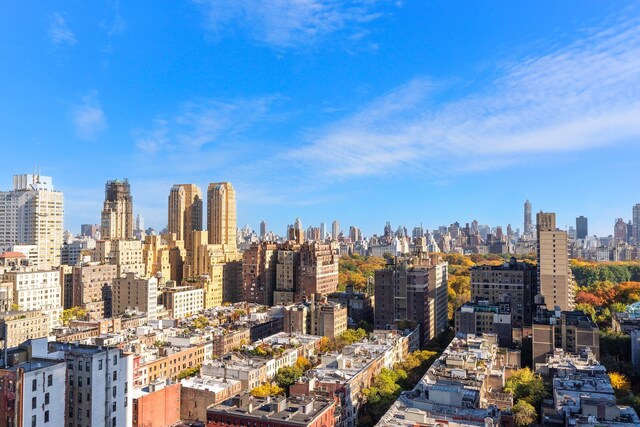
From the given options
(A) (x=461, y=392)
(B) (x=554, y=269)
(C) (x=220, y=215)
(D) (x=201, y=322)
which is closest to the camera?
(A) (x=461, y=392)

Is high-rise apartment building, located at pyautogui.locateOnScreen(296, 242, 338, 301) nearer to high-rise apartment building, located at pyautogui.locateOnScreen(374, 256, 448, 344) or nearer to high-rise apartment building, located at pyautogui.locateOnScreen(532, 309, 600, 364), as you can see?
high-rise apartment building, located at pyautogui.locateOnScreen(374, 256, 448, 344)

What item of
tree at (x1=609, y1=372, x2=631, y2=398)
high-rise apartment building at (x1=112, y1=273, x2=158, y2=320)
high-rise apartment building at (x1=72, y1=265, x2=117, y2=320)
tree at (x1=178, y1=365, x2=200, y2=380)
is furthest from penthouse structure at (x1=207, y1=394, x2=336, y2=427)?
high-rise apartment building at (x1=72, y1=265, x2=117, y2=320)

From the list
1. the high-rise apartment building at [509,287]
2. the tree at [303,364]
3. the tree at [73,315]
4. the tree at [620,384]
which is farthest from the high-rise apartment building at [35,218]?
the tree at [620,384]

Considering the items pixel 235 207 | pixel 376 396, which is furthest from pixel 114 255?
pixel 376 396

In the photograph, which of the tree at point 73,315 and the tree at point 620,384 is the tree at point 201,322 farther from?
the tree at point 620,384

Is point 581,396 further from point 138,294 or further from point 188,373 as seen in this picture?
point 138,294

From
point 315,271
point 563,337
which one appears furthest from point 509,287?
point 315,271
